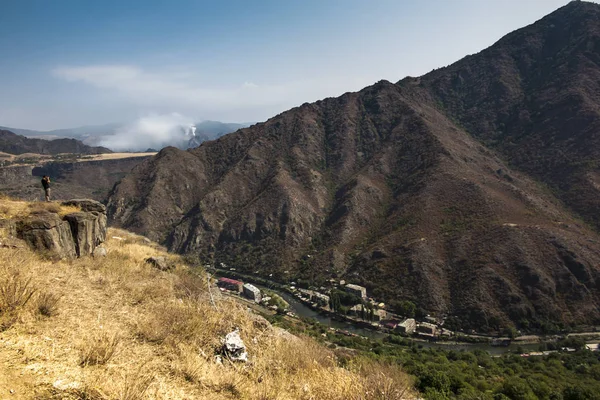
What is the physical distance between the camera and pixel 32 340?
5289mm

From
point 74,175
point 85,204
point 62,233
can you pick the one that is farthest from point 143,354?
point 74,175

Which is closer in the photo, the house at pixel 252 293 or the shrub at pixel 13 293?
the shrub at pixel 13 293

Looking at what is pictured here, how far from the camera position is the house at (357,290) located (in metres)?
58.6

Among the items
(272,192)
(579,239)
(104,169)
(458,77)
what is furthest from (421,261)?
(104,169)

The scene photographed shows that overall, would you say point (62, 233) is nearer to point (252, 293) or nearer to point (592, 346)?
point (252, 293)

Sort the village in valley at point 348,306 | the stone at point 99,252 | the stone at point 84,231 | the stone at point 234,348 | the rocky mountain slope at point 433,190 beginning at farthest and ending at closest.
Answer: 1. the rocky mountain slope at point 433,190
2. the village in valley at point 348,306
3. the stone at point 99,252
4. the stone at point 84,231
5. the stone at point 234,348

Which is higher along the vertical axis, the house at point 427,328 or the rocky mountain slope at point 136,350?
the rocky mountain slope at point 136,350

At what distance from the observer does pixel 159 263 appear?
1460 cm

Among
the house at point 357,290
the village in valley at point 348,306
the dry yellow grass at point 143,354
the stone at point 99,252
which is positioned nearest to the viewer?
the dry yellow grass at point 143,354

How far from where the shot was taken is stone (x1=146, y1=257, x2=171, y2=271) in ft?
47.3

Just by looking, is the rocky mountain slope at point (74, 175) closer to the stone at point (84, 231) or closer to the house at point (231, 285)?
the house at point (231, 285)

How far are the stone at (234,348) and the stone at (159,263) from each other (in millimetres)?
8566

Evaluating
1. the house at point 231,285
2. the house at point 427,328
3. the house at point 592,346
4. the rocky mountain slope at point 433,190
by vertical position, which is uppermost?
the rocky mountain slope at point 433,190

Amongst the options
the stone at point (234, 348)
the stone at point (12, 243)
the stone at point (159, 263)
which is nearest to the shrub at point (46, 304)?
the stone at point (234, 348)
